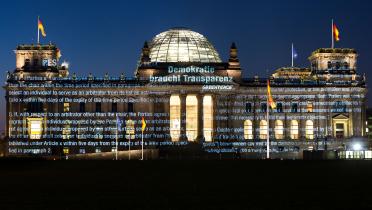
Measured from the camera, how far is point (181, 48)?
135m

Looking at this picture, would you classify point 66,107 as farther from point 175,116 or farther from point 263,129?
point 263,129

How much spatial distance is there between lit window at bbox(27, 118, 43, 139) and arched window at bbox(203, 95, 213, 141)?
3122 cm

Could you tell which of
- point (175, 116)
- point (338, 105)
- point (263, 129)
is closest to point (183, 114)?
point (175, 116)

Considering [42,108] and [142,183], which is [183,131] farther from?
[142,183]

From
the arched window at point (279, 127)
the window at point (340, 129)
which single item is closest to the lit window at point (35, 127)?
the arched window at point (279, 127)

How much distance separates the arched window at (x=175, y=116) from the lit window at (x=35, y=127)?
24746 mm

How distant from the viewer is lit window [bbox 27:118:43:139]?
122 m

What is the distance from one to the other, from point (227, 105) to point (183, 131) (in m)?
9.83

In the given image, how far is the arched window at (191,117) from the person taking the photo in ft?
413

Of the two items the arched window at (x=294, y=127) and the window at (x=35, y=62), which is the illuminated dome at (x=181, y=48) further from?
the window at (x=35, y=62)

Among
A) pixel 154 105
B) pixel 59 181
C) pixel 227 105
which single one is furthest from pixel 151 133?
pixel 59 181

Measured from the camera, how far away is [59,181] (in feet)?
112

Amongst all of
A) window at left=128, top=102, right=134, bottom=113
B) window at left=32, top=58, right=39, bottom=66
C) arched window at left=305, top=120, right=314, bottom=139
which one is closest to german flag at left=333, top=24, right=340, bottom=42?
arched window at left=305, top=120, right=314, bottom=139

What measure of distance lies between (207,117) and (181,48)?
1769 centimetres
